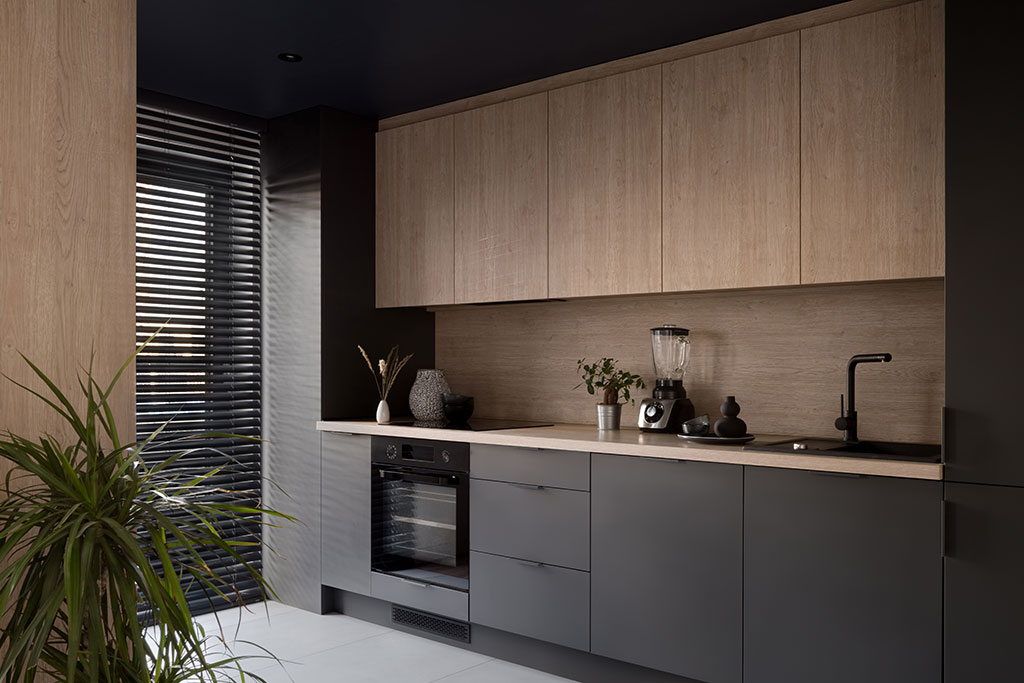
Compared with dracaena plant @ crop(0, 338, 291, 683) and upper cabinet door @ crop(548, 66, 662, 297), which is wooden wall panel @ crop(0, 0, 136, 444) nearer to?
dracaena plant @ crop(0, 338, 291, 683)

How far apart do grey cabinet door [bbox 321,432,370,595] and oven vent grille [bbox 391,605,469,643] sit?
0.61 feet

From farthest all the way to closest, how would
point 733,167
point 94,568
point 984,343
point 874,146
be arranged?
1. point 733,167
2. point 874,146
3. point 984,343
4. point 94,568

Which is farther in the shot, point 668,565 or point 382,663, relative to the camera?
point 382,663

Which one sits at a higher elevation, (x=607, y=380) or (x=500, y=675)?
(x=607, y=380)

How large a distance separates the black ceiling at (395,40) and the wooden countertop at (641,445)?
1.54 m

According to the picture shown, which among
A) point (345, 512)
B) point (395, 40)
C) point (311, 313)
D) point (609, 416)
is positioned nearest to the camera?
point (395, 40)

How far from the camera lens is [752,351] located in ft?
11.5

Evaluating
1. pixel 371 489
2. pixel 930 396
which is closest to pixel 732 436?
pixel 930 396

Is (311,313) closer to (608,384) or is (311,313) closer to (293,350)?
(293,350)

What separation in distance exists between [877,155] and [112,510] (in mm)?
2492

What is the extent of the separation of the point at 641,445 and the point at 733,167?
1083 millimetres

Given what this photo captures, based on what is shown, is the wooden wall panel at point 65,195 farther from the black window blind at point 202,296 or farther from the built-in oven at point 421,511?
the black window blind at point 202,296

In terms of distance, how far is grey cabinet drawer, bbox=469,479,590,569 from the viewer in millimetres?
3229

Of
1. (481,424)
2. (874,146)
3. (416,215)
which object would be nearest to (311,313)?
(416,215)
